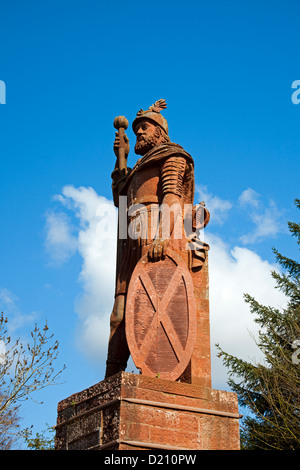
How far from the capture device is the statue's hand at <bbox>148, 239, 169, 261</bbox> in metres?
6.52

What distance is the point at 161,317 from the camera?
20.4 ft

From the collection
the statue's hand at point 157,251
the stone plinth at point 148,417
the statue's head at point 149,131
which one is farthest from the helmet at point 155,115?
the stone plinth at point 148,417

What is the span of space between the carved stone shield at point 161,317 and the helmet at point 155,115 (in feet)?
6.42

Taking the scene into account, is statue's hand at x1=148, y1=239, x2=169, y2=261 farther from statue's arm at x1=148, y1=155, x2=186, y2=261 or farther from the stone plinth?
the stone plinth

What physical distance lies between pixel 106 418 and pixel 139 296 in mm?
1332

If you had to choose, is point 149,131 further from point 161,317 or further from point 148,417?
point 148,417

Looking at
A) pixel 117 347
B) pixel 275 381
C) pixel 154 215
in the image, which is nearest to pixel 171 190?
pixel 154 215

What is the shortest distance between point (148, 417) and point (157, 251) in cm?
178

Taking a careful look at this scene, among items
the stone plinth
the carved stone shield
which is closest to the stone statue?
the carved stone shield

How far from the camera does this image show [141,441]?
5.27m

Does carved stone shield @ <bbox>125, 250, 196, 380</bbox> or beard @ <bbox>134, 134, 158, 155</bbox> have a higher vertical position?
beard @ <bbox>134, 134, 158, 155</bbox>

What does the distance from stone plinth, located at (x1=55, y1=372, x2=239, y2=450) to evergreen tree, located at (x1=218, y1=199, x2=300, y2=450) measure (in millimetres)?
4712

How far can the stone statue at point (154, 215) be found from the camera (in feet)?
22.7

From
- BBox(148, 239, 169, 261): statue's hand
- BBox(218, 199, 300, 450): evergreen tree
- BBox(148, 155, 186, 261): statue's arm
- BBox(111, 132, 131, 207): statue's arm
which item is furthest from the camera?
BBox(218, 199, 300, 450): evergreen tree
